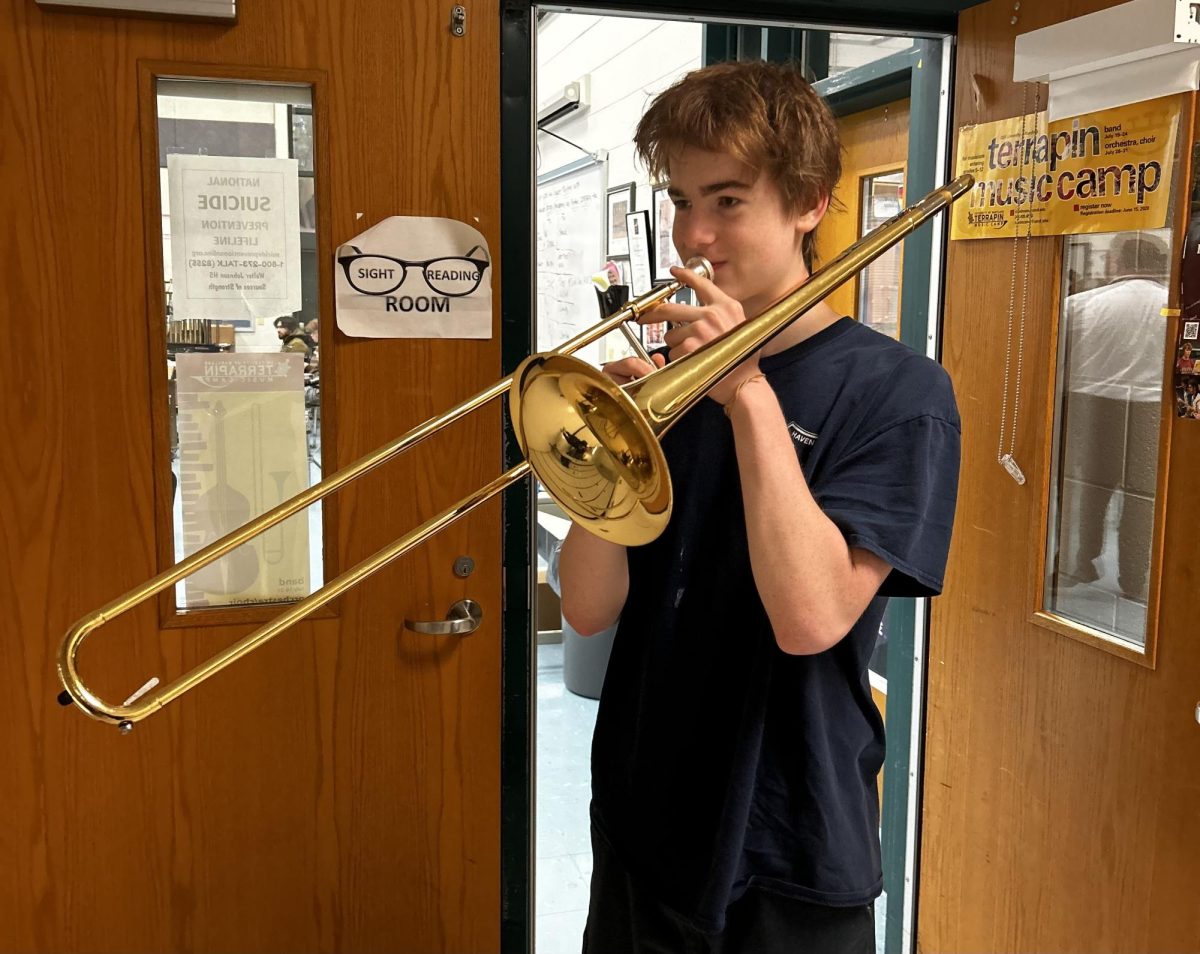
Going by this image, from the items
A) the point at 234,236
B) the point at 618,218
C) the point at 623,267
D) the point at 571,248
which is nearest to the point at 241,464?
the point at 234,236

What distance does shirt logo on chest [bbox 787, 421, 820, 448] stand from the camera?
1.23 m

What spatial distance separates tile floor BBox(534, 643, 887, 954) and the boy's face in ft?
4.40

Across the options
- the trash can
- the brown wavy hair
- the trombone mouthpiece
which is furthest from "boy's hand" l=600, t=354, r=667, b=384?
the trash can

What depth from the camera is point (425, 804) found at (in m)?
1.86

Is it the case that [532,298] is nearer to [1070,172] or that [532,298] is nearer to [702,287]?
[702,287]

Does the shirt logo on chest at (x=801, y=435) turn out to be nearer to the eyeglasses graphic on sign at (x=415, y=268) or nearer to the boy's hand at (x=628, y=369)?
the boy's hand at (x=628, y=369)

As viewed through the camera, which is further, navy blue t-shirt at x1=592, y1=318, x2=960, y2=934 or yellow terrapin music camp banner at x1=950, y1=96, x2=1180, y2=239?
yellow terrapin music camp banner at x1=950, y1=96, x2=1180, y2=239

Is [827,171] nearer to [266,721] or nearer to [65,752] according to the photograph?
[266,721]

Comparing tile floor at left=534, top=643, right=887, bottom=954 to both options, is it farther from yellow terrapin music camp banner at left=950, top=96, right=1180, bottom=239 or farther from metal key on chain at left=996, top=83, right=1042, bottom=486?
yellow terrapin music camp banner at left=950, top=96, right=1180, bottom=239

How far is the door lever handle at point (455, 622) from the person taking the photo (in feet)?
5.91

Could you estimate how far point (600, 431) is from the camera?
1.07 m

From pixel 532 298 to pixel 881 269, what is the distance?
3.64ft

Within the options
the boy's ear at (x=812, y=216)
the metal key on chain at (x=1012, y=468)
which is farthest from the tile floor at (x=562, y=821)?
the boy's ear at (x=812, y=216)

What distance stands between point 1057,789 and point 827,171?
1.07 meters
